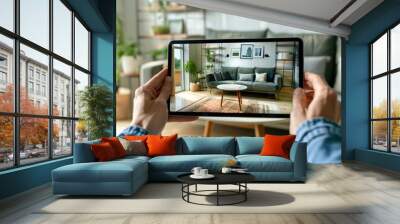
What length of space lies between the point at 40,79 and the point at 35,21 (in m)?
0.79

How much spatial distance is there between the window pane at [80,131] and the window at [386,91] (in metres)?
5.49

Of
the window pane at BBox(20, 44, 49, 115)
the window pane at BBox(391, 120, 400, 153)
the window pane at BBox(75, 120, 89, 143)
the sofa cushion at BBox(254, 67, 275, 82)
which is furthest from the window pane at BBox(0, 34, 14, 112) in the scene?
the window pane at BBox(391, 120, 400, 153)

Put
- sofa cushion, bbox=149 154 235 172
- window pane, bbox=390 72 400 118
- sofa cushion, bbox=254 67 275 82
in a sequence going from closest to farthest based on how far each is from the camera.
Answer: sofa cushion, bbox=149 154 235 172
window pane, bbox=390 72 400 118
sofa cushion, bbox=254 67 275 82

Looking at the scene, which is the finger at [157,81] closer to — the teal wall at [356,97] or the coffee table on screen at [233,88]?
the coffee table on screen at [233,88]

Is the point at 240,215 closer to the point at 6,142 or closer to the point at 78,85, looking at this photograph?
the point at 6,142

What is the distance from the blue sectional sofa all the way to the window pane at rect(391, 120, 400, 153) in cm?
236

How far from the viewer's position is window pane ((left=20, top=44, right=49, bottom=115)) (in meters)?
5.58

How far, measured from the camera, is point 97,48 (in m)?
8.49

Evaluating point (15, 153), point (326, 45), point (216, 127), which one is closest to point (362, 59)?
point (326, 45)

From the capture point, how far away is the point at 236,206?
446 cm

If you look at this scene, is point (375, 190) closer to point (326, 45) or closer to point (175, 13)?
point (326, 45)

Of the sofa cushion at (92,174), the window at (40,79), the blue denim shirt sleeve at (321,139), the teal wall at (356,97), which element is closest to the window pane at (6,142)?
the window at (40,79)

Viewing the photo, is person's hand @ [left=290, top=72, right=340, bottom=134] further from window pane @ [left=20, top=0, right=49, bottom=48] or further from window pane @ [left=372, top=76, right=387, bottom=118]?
window pane @ [left=20, top=0, right=49, bottom=48]

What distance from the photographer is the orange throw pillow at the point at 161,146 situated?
6.68 meters
